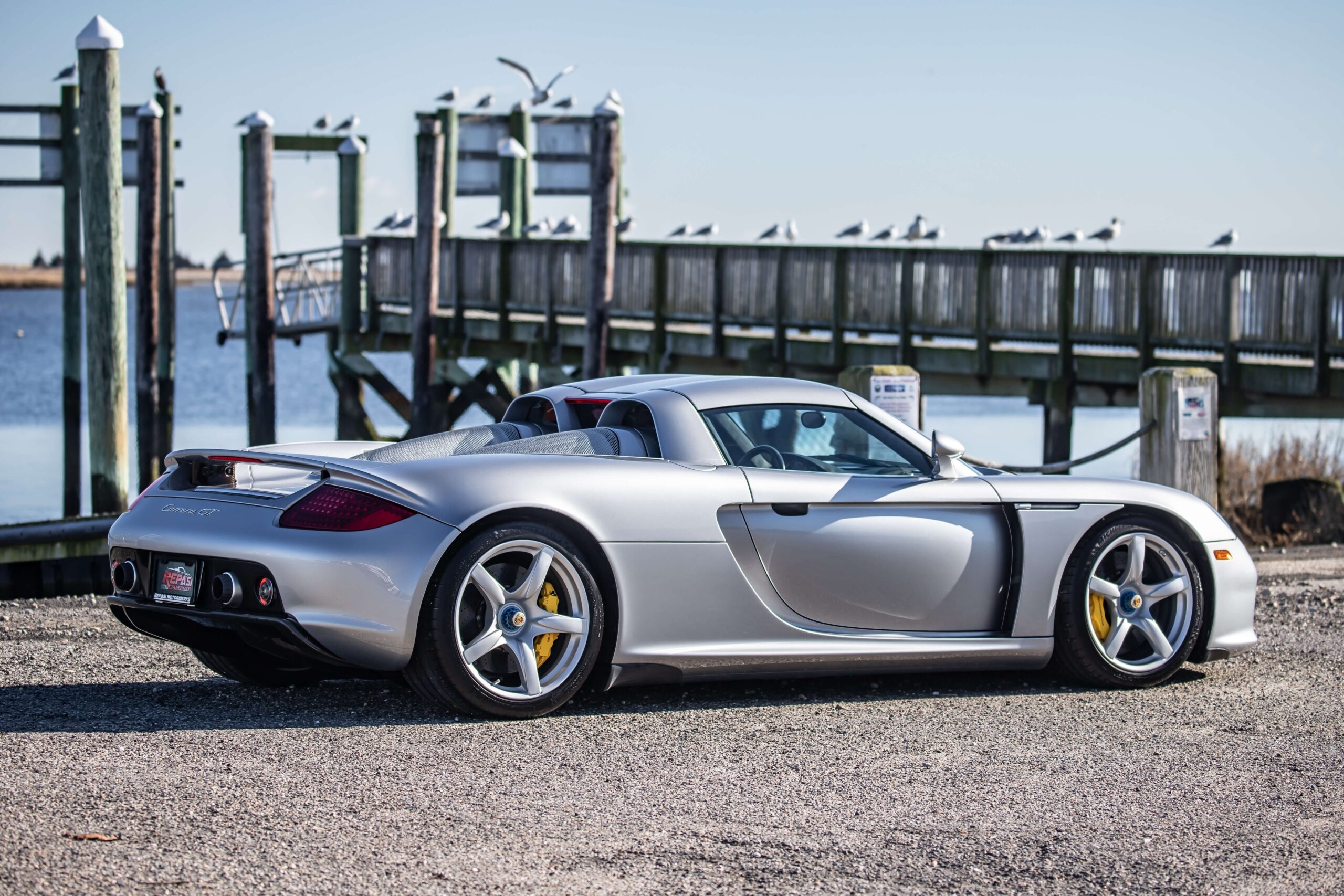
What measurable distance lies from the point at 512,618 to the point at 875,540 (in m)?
1.38

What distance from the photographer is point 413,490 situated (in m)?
5.57

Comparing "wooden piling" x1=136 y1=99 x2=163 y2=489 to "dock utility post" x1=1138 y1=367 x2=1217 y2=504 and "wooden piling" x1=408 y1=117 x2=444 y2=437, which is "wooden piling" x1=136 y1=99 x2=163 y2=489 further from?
"dock utility post" x1=1138 y1=367 x2=1217 y2=504

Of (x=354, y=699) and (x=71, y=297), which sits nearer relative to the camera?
(x=354, y=699)

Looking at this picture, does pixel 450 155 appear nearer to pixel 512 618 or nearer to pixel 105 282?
pixel 105 282

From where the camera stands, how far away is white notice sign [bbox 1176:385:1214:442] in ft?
38.5

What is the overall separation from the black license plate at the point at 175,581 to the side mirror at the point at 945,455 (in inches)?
104

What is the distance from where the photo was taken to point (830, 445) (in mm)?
6551

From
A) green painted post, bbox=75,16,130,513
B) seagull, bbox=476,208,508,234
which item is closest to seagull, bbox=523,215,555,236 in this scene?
seagull, bbox=476,208,508,234

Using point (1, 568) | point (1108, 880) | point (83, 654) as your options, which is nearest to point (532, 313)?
point (1, 568)

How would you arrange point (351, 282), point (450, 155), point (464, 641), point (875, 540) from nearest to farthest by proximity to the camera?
1. point (464, 641)
2. point (875, 540)
3. point (351, 282)
4. point (450, 155)

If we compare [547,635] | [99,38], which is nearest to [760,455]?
[547,635]

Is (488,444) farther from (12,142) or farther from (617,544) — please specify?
(12,142)

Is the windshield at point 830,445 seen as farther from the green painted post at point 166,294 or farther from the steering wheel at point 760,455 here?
the green painted post at point 166,294

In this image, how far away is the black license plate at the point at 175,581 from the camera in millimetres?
5730
